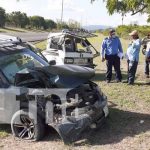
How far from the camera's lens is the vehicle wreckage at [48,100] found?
23.0 ft

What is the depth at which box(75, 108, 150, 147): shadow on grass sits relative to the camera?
720 cm

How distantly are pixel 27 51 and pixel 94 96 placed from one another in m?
1.99

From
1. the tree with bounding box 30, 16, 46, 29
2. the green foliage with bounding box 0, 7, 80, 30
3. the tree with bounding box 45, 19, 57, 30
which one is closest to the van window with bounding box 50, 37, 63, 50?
the green foliage with bounding box 0, 7, 80, 30

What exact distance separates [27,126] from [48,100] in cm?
66

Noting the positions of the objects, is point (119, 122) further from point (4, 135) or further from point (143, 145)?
point (4, 135)

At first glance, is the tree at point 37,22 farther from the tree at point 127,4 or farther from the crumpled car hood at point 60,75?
the crumpled car hood at point 60,75

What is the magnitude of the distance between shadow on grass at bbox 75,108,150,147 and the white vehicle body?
205 inches

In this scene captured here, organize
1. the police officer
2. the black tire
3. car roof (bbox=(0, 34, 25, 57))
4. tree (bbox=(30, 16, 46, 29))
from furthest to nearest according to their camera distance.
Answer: tree (bbox=(30, 16, 46, 29))
the police officer
car roof (bbox=(0, 34, 25, 57))
the black tire

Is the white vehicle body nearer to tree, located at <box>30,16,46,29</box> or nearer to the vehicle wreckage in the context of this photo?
the vehicle wreckage

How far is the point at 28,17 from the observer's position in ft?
296

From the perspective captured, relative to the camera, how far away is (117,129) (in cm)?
780

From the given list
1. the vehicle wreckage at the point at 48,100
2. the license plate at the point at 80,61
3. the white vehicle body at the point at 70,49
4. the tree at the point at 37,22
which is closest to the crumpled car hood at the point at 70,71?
the vehicle wreckage at the point at 48,100

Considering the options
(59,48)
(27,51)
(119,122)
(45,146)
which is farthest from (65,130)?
(59,48)

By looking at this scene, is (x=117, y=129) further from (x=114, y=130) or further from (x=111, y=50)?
(x=111, y=50)
